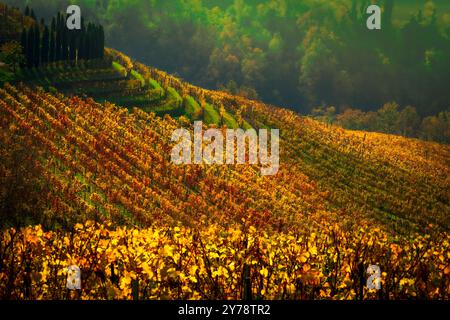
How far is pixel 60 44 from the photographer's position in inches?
4646

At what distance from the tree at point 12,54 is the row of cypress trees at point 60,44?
5.48 feet

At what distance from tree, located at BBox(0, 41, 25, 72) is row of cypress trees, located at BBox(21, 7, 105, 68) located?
1.67 m

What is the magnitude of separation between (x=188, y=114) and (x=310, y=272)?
10250 cm

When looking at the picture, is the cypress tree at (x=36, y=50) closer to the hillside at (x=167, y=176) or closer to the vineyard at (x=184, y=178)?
the hillside at (x=167, y=176)

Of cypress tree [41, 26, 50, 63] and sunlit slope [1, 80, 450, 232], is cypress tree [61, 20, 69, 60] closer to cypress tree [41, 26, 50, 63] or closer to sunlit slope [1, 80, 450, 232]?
cypress tree [41, 26, 50, 63]

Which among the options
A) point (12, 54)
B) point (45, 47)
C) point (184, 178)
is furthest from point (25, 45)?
point (184, 178)

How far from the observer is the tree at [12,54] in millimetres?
106125

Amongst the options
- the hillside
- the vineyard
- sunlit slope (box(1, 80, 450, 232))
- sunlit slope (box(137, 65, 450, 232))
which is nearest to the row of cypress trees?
the hillside

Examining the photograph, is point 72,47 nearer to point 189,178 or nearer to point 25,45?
point 25,45

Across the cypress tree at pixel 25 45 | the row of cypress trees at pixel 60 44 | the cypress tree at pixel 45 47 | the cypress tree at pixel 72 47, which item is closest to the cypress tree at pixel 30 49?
the row of cypress trees at pixel 60 44

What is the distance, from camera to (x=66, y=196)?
65.9 m

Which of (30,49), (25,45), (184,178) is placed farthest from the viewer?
(30,49)

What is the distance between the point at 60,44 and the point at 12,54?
12.8 metres

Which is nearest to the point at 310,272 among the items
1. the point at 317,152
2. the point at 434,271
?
the point at 434,271
